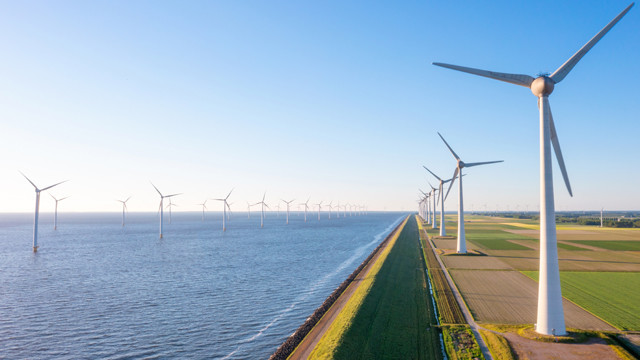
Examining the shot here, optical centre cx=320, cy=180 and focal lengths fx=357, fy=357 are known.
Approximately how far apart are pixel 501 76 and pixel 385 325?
25764 millimetres

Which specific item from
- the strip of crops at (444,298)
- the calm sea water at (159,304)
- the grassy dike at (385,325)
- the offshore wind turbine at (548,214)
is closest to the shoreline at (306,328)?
the calm sea water at (159,304)

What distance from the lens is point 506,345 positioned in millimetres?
27391

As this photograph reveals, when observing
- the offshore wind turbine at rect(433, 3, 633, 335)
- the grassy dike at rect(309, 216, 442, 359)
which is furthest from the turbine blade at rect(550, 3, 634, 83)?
the grassy dike at rect(309, 216, 442, 359)

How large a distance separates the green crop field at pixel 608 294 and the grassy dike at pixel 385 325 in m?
16.6

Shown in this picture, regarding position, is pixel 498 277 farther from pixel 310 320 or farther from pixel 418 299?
pixel 310 320

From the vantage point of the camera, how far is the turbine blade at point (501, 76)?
31656 mm

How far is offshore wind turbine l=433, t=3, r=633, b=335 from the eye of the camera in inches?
1130

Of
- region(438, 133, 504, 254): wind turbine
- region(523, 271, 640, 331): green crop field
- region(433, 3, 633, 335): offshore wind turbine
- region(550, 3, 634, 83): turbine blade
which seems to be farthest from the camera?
region(438, 133, 504, 254): wind turbine

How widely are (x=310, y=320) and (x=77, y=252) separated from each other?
305 ft

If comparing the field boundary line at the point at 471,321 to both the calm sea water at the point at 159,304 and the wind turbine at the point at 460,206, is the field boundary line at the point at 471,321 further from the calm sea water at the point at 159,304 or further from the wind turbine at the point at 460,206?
the wind turbine at the point at 460,206

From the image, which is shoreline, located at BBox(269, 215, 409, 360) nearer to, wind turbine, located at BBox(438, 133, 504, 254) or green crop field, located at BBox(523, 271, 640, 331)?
green crop field, located at BBox(523, 271, 640, 331)

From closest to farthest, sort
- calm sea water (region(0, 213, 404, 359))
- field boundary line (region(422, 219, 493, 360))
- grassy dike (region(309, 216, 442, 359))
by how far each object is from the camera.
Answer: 1. field boundary line (region(422, 219, 493, 360))
2. grassy dike (region(309, 216, 442, 359))
3. calm sea water (region(0, 213, 404, 359))

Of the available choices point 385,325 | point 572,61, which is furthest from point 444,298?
point 572,61

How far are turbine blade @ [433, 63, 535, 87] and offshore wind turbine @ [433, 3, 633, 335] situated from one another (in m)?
0.08
